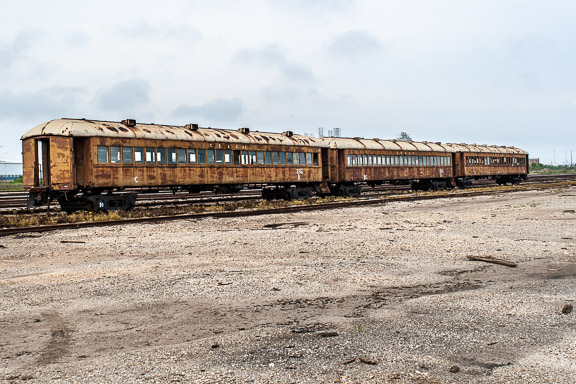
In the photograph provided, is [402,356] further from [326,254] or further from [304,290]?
[326,254]

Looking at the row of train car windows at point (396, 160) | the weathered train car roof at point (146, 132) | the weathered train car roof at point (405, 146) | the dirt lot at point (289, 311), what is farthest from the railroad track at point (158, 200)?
the dirt lot at point (289, 311)

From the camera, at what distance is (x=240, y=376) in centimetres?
382

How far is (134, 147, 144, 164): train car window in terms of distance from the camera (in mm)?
19266

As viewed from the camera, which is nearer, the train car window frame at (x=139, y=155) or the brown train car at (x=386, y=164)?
the train car window frame at (x=139, y=155)

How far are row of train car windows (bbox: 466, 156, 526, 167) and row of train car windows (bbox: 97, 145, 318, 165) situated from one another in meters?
21.3

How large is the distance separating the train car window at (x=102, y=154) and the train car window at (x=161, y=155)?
2185 millimetres

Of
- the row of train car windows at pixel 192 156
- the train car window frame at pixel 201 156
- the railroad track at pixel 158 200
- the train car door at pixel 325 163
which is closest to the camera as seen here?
the row of train car windows at pixel 192 156

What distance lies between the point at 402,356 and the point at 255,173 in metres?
19.9

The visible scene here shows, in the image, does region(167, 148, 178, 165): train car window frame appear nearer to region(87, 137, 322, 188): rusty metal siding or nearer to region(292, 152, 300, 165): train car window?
region(87, 137, 322, 188): rusty metal siding

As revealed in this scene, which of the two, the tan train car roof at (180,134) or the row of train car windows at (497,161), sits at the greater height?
the tan train car roof at (180,134)

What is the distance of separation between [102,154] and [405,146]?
23237 mm

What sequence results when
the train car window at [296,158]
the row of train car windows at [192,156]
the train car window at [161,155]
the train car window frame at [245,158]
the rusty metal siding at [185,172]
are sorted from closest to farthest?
the rusty metal siding at [185,172] < the row of train car windows at [192,156] < the train car window at [161,155] < the train car window frame at [245,158] < the train car window at [296,158]

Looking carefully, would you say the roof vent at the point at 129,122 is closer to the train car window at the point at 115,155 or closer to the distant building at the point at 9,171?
the train car window at the point at 115,155

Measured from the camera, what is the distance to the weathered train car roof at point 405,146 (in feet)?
98.8
